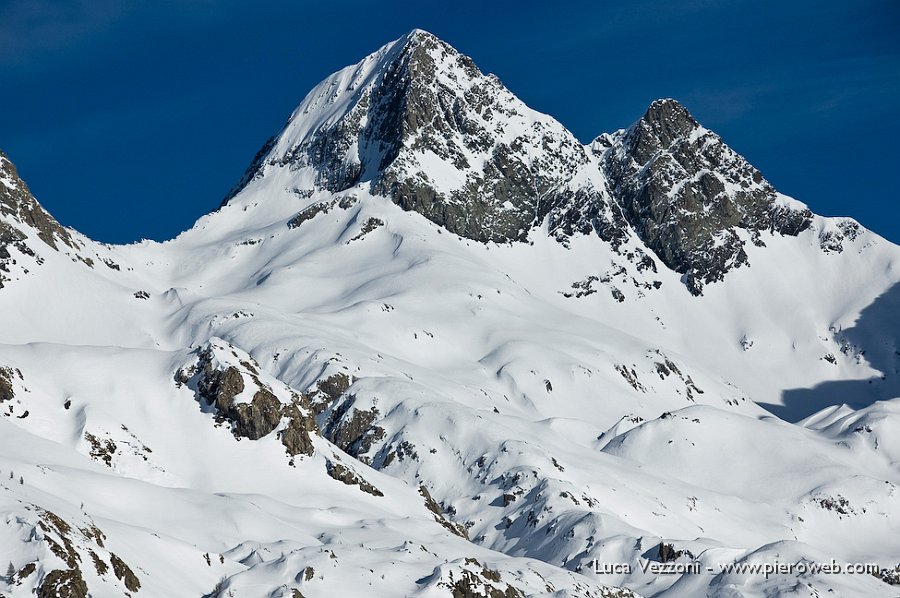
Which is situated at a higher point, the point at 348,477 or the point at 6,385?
the point at 348,477

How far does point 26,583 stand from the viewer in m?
42.4

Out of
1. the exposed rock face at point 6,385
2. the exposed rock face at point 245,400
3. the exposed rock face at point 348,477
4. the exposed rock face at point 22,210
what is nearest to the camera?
the exposed rock face at point 6,385

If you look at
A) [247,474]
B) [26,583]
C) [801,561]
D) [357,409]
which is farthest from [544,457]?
[26,583]

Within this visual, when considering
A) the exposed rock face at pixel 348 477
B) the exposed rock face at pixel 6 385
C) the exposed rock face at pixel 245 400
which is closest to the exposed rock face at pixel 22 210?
the exposed rock face at pixel 245 400

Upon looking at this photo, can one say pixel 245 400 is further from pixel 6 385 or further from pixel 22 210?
pixel 22 210

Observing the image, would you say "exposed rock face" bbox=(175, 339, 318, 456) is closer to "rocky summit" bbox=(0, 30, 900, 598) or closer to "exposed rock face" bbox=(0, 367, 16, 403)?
"rocky summit" bbox=(0, 30, 900, 598)

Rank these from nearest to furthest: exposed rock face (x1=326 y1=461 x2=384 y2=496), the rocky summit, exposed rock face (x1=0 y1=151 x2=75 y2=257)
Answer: the rocky summit → exposed rock face (x1=326 y1=461 x2=384 y2=496) → exposed rock face (x1=0 y1=151 x2=75 y2=257)

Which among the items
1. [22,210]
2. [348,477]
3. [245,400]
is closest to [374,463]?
Result: [348,477]

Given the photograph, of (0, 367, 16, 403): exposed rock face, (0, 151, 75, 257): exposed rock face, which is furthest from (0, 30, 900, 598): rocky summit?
(0, 151, 75, 257): exposed rock face

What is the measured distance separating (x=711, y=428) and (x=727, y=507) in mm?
26087

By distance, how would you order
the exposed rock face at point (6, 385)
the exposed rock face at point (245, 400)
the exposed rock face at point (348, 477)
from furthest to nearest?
the exposed rock face at point (245, 400)
the exposed rock face at point (348, 477)
the exposed rock face at point (6, 385)

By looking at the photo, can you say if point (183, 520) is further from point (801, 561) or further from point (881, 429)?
point (881, 429)

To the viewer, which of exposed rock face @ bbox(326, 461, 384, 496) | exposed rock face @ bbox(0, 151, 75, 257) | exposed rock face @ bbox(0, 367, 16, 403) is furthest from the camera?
exposed rock face @ bbox(0, 151, 75, 257)

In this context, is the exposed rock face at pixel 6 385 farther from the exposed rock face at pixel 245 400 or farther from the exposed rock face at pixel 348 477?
the exposed rock face at pixel 348 477
